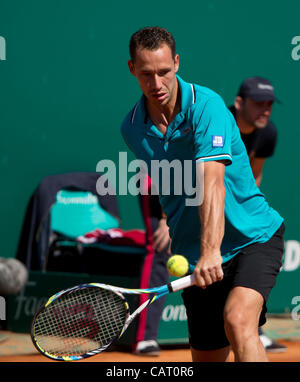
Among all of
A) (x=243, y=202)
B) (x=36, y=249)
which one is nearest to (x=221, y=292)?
(x=243, y=202)

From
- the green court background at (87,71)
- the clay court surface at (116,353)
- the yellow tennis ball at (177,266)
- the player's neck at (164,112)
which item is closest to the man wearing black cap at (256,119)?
the green court background at (87,71)

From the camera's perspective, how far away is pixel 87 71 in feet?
19.3

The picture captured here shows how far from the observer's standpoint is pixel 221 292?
3.20m

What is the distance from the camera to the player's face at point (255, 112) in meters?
4.91

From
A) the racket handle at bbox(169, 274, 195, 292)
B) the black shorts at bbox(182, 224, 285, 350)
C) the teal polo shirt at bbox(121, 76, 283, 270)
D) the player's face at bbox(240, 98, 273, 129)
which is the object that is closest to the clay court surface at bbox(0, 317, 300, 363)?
the player's face at bbox(240, 98, 273, 129)

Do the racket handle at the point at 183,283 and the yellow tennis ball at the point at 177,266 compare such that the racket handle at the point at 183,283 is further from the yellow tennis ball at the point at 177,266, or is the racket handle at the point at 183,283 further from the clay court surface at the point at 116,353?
the clay court surface at the point at 116,353

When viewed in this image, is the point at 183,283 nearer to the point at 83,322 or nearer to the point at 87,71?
the point at 83,322

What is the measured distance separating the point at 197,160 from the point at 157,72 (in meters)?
0.37

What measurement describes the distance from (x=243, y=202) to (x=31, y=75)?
3.07 meters

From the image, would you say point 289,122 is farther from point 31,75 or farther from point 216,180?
point 216,180

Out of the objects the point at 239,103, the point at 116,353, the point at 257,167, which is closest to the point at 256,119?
the point at 239,103

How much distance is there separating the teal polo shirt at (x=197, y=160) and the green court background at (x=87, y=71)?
262cm

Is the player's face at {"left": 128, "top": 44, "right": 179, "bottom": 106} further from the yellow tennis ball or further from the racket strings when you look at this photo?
the racket strings
